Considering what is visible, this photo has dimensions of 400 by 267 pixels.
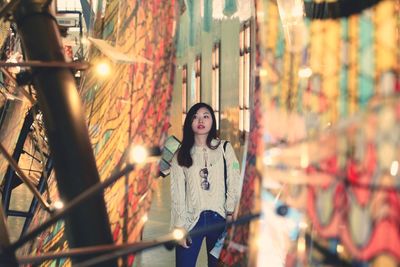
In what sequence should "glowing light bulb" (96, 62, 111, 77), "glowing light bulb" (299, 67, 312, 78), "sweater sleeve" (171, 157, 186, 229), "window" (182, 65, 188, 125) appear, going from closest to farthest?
"glowing light bulb" (299, 67, 312, 78) < "glowing light bulb" (96, 62, 111, 77) < "sweater sleeve" (171, 157, 186, 229) < "window" (182, 65, 188, 125)

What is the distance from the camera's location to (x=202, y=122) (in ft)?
11.3

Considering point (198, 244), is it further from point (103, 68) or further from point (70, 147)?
point (70, 147)

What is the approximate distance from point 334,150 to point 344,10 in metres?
0.30

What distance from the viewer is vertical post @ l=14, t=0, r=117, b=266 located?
128 centimetres

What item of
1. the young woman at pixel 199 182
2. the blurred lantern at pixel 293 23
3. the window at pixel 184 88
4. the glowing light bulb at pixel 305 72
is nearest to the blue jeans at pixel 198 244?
the young woman at pixel 199 182

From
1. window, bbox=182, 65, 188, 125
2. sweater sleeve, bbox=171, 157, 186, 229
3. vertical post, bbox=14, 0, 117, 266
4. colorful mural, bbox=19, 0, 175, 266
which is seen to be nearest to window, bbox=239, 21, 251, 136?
window, bbox=182, 65, 188, 125

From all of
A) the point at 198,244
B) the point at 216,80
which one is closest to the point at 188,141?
the point at 198,244

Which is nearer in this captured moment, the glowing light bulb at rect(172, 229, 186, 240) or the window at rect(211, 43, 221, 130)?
the glowing light bulb at rect(172, 229, 186, 240)

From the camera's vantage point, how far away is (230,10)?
6.48m

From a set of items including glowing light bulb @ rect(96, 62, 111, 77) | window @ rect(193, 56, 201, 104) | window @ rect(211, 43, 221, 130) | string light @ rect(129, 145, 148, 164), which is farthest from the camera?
window @ rect(193, 56, 201, 104)

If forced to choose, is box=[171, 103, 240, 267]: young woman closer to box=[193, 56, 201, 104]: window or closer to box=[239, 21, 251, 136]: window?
box=[239, 21, 251, 136]: window

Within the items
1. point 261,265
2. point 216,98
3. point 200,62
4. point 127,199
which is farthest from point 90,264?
point 200,62

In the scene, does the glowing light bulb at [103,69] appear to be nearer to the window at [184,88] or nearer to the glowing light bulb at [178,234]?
the glowing light bulb at [178,234]

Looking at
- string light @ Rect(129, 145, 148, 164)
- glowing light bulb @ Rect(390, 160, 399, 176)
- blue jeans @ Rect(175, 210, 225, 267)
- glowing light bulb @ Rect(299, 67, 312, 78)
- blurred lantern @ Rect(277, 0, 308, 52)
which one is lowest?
blue jeans @ Rect(175, 210, 225, 267)
